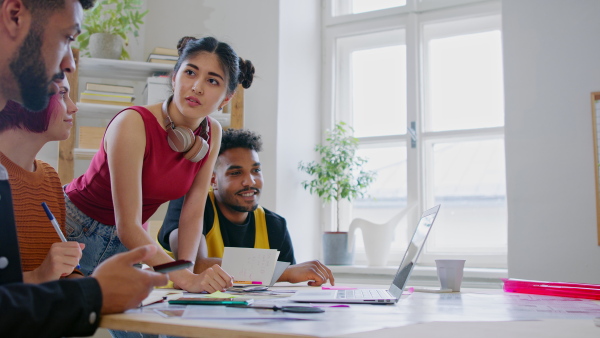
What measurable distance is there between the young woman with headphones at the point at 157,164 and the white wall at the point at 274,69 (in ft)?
4.71

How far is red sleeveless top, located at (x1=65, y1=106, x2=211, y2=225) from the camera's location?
5.11 ft

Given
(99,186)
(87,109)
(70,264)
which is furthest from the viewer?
(87,109)

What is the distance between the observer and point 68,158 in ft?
9.23

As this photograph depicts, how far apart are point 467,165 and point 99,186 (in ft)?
7.57

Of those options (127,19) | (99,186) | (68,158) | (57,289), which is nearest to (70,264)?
(57,289)

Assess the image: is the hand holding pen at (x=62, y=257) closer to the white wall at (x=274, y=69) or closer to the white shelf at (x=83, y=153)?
the white shelf at (x=83, y=153)

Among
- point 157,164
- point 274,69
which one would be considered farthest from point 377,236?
point 157,164

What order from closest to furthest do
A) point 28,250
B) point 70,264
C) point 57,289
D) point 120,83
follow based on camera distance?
point 57,289 → point 70,264 → point 28,250 → point 120,83

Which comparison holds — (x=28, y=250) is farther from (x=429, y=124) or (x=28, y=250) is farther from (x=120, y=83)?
Answer: (x=429, y=124)

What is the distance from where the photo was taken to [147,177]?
1.58 meters

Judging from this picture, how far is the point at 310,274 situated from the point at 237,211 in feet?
1.62

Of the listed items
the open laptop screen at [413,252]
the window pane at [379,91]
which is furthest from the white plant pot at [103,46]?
the open laptop screen at [413,252]

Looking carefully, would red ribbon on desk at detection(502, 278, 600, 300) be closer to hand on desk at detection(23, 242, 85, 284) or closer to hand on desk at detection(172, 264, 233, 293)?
hand on desk at detection(172, 264, 233, 293)

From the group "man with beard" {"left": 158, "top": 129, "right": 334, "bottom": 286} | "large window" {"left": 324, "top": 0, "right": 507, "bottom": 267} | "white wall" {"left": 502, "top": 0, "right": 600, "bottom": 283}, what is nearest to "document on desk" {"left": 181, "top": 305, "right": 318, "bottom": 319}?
"man with beard" {"left": 158, "top": 129, "right": 334, "bottom": 286}
